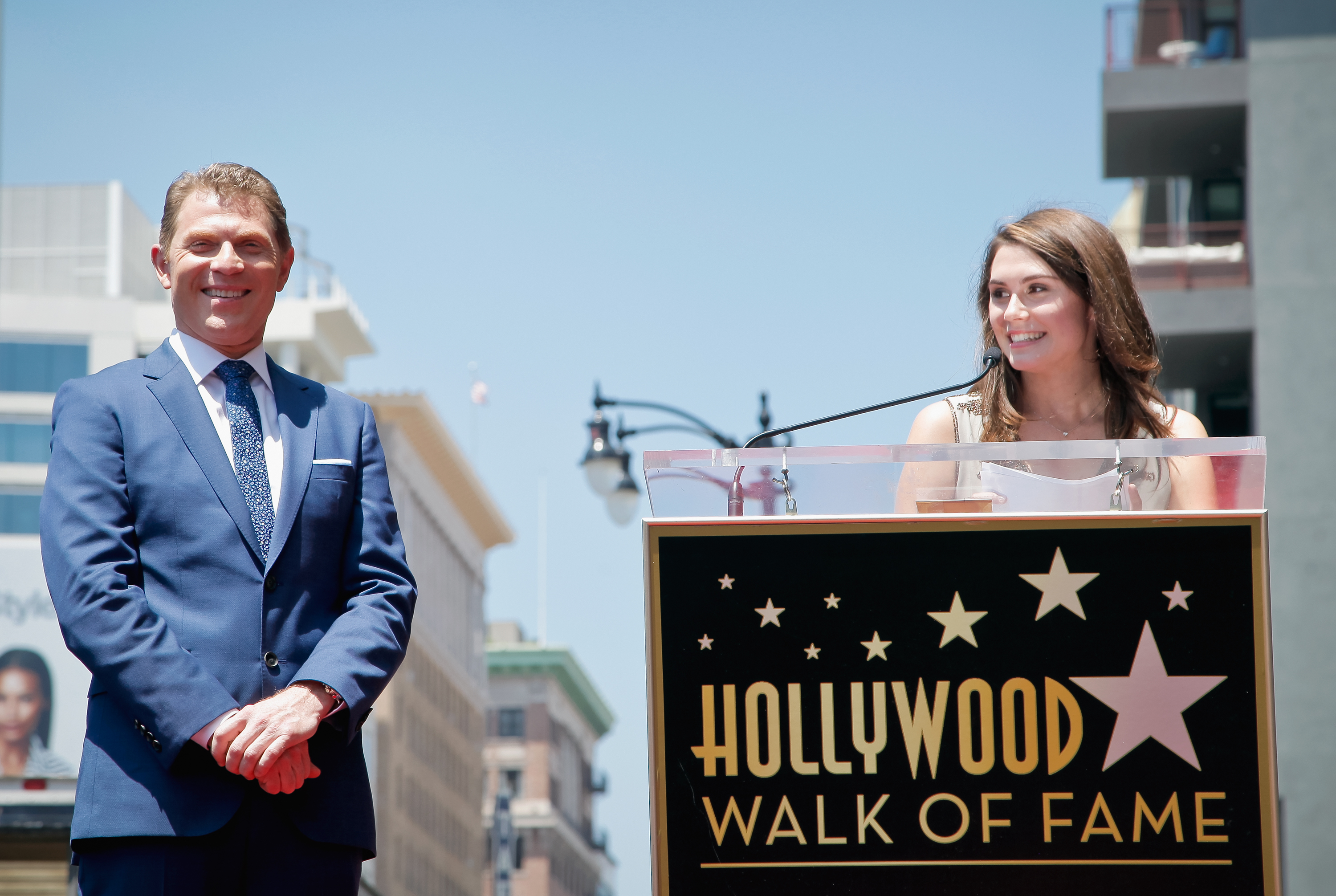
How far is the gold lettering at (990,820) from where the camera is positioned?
2.83 m

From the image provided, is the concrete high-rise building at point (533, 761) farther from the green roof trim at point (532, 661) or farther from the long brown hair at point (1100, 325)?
the long brown hair at point (1100, 325)

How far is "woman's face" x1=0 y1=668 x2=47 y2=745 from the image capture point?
→ 46969 millimetres

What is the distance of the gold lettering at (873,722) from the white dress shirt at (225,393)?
1.36m

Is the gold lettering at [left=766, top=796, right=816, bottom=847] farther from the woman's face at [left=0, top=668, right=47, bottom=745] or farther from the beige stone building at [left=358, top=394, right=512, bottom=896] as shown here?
the beige stone building at [left=358, top=394, right=512, bottom=896]

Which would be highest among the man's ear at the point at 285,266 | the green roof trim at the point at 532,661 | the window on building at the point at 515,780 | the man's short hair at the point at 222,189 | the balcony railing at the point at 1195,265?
the balcony railing at the point at 1195,265

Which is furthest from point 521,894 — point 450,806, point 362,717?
point 362,717

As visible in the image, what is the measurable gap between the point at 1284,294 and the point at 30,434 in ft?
145

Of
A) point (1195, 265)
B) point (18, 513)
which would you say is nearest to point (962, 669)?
point (1195, 265)

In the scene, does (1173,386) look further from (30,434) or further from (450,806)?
(450,806)

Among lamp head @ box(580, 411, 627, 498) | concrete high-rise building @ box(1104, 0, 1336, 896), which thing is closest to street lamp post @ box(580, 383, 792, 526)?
lamp head @ box(580, 411, 627, 498)

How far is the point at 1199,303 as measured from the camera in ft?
80.5

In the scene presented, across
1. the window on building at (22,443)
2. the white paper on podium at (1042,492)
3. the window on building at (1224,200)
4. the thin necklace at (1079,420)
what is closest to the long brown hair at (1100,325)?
the thin necklace at (1079,420)

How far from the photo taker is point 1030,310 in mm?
3832

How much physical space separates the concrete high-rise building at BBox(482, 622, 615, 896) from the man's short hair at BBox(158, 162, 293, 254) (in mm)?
107053
